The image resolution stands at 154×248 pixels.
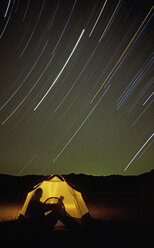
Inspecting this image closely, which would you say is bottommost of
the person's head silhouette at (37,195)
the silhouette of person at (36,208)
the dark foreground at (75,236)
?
the dark foreground at (75,236)

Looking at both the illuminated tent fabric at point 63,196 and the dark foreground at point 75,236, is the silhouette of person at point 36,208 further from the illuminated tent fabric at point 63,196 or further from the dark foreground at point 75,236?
the dark foreground at point 75,236

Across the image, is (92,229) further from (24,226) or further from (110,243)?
(24,226)

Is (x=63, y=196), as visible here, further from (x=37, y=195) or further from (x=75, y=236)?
(x=75, y=236)

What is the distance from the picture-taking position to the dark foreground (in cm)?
470

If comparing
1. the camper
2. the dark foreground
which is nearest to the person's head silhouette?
the camper

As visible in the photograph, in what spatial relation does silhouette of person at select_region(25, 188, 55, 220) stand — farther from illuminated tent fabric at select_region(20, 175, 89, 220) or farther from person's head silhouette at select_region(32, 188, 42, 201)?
illuminated tent fabric at select_region(20, 175, 89, 220)

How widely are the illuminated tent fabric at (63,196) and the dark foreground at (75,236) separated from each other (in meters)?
0.64

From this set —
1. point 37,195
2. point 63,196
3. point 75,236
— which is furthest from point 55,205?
point 75,236

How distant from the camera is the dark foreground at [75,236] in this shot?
185 inches

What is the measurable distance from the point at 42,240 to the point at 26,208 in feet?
6.92

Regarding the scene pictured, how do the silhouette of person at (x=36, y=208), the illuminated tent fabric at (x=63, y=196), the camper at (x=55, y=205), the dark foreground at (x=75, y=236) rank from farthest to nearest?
1. the illuminated tent fabric at (x=63, y=196)
2. the silhouette of person at (x=36, y=208)
3. the camper at (x=55, y=205)
4. the dark foreground at (x=75, y=236)

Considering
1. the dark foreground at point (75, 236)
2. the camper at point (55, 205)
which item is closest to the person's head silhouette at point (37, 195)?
the camper at point (55, 205)

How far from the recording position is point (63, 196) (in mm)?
7090

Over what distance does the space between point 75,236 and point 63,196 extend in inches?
76.8
